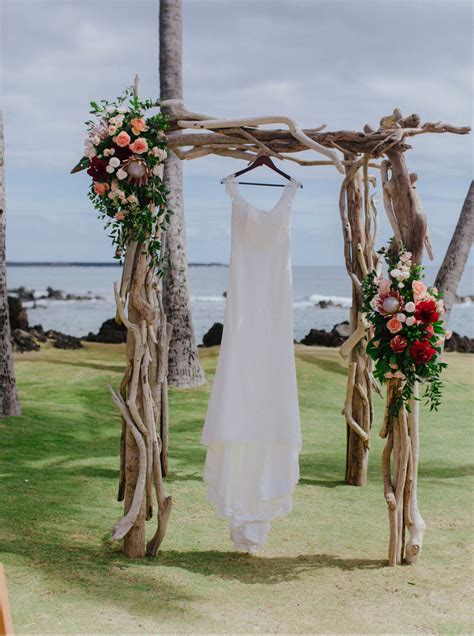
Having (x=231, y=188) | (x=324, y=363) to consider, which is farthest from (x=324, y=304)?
(x=231, y=188)

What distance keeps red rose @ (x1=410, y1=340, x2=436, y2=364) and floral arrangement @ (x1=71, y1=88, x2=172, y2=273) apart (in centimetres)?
154

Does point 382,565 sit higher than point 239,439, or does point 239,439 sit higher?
point 239,439

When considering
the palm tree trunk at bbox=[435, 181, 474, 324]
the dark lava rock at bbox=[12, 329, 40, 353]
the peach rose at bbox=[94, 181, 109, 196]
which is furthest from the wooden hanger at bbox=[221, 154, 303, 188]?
the dark lava rock at bbox=[12, 329, 40, 353]

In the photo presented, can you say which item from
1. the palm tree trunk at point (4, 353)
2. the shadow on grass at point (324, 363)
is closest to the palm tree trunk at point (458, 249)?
the shadow on grass at point (324, 363)

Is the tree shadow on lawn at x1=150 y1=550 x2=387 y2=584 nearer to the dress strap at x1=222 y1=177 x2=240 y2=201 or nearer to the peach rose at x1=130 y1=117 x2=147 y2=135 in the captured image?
the dress strap at x1=222 y1=177 x2=240 y2=201

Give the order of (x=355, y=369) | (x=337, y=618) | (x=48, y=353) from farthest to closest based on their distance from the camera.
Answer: (x=48, y=353)
(x=355, y=369)
(x=337, y=618)

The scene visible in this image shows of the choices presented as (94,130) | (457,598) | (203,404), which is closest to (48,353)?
(203,404)

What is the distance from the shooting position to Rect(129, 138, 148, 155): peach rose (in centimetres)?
468

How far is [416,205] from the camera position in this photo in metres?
4.79

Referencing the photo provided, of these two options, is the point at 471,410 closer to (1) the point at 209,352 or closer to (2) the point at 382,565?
(1) the point at 209,352

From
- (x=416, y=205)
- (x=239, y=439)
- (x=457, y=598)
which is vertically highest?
(x=416, y=205)

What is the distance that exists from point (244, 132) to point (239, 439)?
5.69 ft

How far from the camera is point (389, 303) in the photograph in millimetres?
4672

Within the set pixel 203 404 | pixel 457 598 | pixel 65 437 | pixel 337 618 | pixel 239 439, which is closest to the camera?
pixel 337 618
